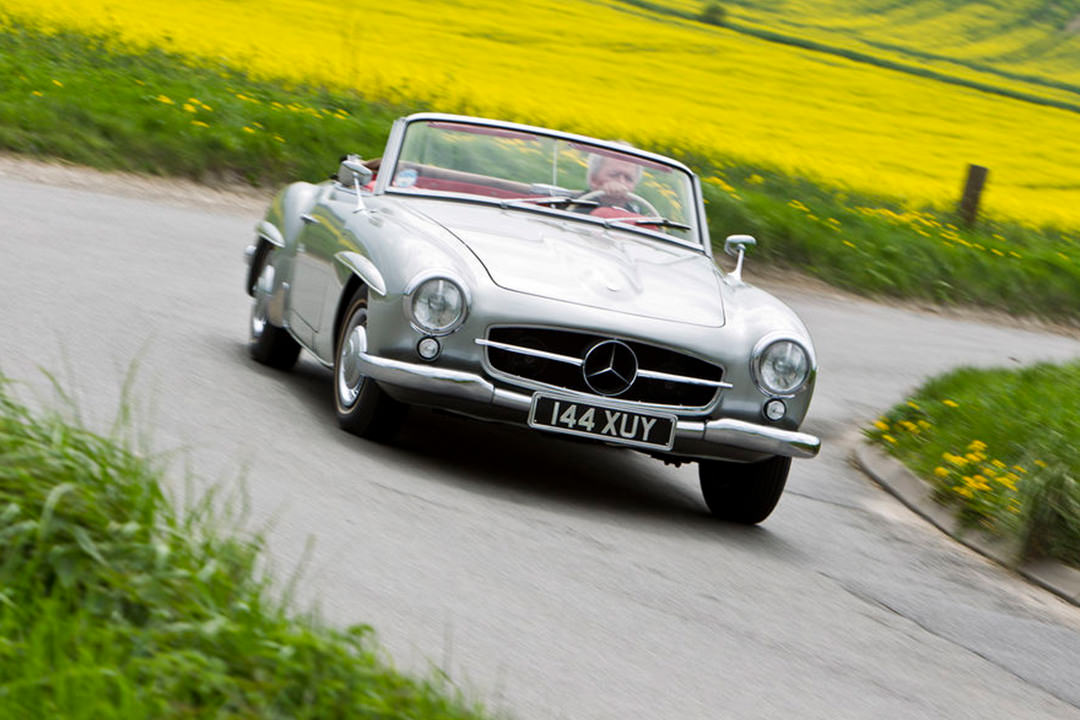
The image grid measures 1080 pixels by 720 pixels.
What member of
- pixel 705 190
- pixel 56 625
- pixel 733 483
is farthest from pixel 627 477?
pixel 705 190

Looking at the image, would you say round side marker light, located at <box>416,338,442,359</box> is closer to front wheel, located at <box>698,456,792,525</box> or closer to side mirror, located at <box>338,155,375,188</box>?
front wheel, located at <box>698,456,792,525</box>

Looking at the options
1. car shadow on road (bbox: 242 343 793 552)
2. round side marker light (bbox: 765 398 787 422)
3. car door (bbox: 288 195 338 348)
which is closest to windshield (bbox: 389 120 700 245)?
car door (bbox: 288 195 338 348)

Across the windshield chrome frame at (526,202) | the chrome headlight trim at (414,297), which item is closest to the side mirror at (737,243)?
the windshield chrome frame at (526,202)

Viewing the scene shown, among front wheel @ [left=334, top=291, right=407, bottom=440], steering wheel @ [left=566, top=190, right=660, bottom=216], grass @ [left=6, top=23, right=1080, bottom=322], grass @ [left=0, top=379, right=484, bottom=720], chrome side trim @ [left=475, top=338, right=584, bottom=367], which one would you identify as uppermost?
steering wheel @ [left=566, top=190, right=660, bottom=216]

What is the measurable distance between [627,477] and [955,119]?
121ft

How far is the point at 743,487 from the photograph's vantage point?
23.6 ft

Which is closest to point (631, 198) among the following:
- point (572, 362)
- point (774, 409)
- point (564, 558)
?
point (774, 409)

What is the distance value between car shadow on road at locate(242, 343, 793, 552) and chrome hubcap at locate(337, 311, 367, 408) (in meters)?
0.16

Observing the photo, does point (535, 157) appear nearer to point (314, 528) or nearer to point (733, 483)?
point (733, 483)

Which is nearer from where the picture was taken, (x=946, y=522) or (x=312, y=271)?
(x=312, y=271)

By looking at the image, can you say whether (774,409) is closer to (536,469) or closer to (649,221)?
(536,469)

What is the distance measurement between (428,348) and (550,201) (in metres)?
1.71

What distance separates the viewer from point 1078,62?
79750 millimetres

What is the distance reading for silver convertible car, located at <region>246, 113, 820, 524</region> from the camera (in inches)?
255
